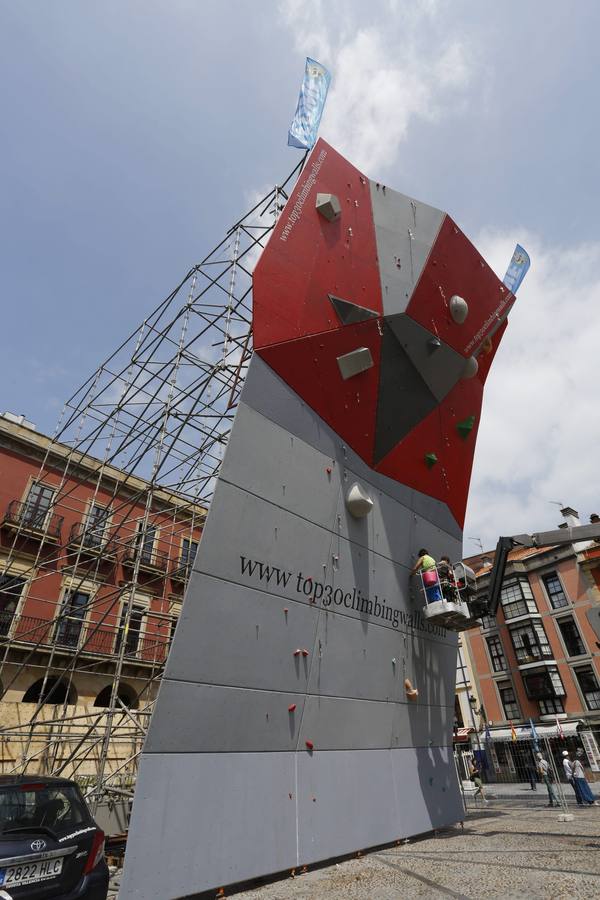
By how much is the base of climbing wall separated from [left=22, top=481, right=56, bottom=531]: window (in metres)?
14.4

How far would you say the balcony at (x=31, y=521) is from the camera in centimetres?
1770

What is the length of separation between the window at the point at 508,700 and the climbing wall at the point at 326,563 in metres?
26.8

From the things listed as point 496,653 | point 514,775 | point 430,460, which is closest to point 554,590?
point 496,653

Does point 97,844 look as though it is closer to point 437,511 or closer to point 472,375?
point 437,511

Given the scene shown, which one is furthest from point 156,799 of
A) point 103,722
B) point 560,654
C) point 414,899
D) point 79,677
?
point 560,654

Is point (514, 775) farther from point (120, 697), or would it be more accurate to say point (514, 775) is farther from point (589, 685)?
point (120, 697)

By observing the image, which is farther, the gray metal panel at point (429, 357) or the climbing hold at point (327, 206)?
the gray metal panel at point (429, 357)

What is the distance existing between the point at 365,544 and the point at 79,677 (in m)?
14.0

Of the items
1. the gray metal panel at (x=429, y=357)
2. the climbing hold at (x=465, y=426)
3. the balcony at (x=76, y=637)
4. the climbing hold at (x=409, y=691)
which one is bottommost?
the climbing hold at (x=409, y=691)

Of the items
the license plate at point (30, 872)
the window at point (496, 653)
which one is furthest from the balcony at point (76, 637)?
the window at point (496, 653)

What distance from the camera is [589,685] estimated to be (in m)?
30.3

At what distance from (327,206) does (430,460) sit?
607cm

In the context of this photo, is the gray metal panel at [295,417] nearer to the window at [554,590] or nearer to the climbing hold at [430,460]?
the climbing hold at [430,460]

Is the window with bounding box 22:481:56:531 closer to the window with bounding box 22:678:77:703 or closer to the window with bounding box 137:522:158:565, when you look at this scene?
the window with bounding box 137:522:158:565
